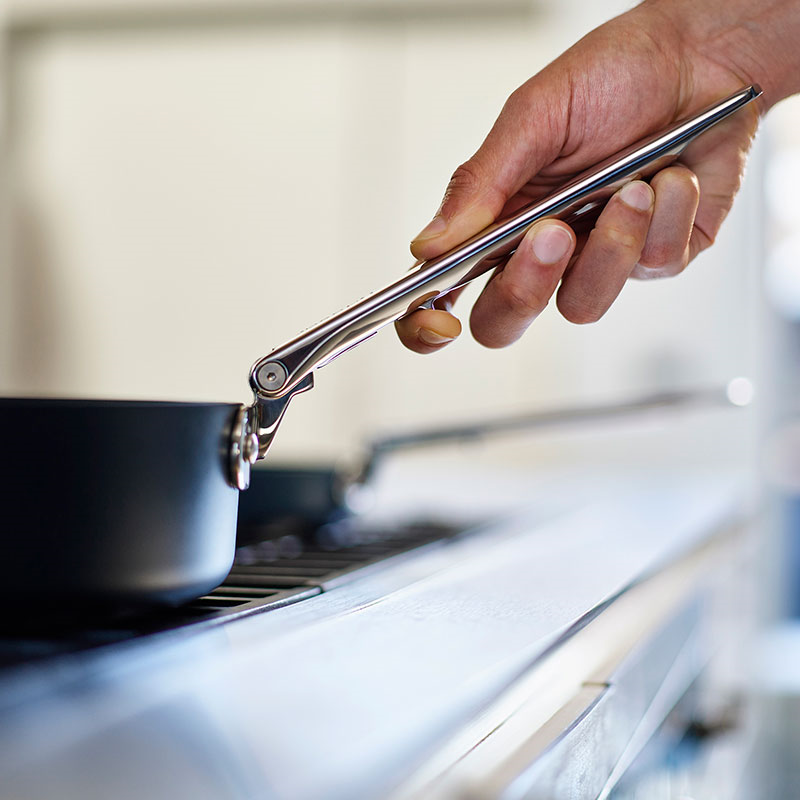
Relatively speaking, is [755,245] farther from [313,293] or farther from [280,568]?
[280,568]

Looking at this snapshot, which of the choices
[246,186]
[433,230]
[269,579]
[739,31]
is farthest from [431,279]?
[246,186]

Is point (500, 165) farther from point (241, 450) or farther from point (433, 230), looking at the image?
point (241, 450)

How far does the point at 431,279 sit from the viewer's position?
1.40 ft

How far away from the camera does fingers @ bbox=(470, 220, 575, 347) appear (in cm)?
49

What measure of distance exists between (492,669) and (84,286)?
2320 millimetres

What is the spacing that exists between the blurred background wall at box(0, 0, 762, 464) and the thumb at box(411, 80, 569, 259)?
145cm

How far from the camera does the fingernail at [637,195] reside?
51cm

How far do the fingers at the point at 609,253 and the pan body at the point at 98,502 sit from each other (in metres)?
0.27

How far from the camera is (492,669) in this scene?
12.0 inches

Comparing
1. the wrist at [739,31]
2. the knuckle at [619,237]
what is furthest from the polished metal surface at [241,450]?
the wrist at [739,31]

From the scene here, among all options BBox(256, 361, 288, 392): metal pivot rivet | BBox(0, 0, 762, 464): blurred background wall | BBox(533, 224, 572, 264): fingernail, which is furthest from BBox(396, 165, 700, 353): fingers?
BBox(0, 0, 762, 464): blurred background wall

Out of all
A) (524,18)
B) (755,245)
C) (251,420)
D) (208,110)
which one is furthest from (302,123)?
(251,420)

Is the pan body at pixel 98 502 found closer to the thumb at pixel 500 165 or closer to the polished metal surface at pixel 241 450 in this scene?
the polished metal surface at pixel 241 450

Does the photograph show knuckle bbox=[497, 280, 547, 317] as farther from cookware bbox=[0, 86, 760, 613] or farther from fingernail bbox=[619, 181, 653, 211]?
cookware bbox=[0, 86, 760, 613]
